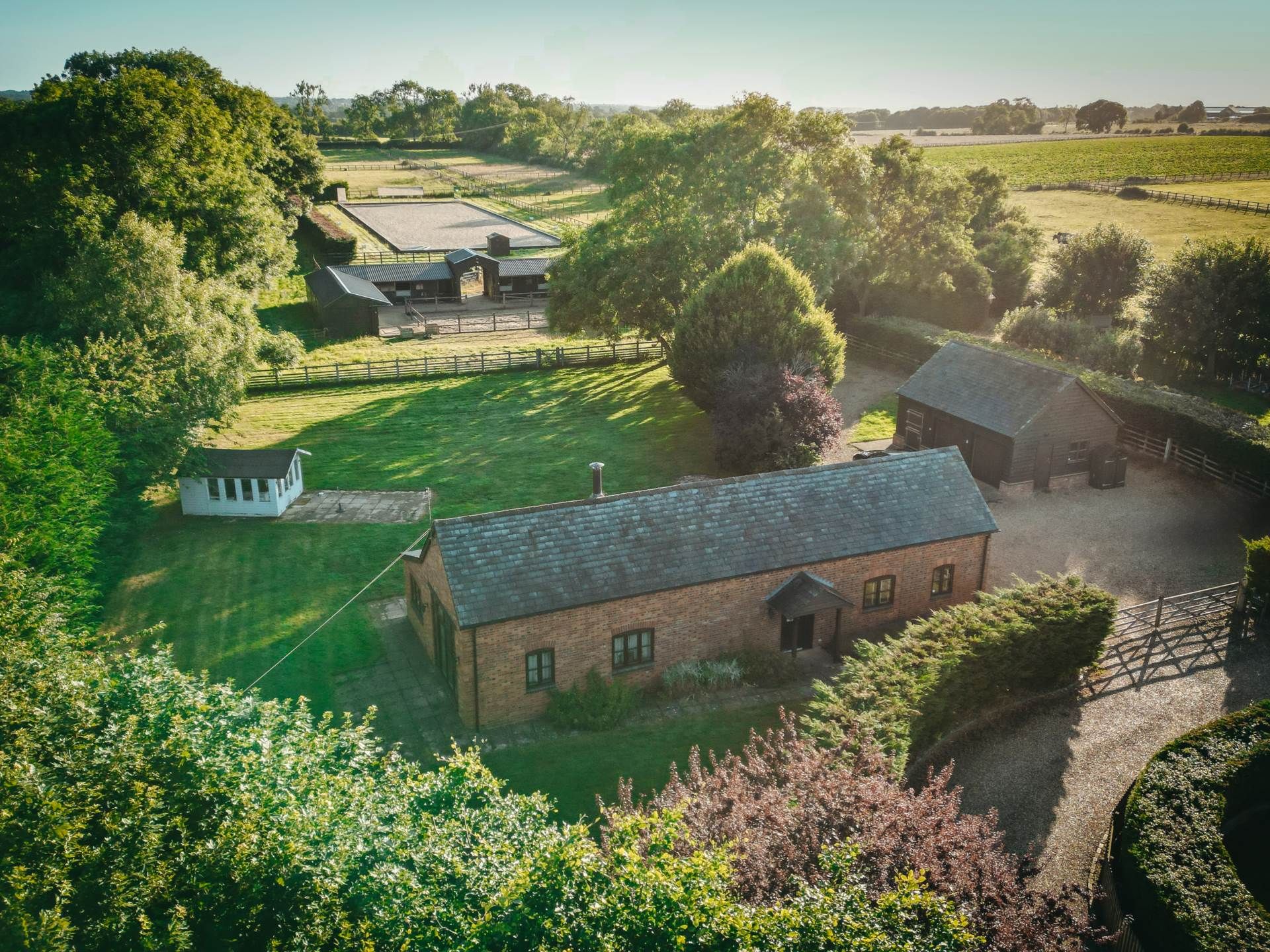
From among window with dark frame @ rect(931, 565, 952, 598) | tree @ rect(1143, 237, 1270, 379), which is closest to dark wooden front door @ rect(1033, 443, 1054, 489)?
window with dark frame @ rect(931, 565, 952, 598)

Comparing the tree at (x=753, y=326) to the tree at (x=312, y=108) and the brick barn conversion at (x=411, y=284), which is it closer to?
the brick barn conversion at (x=411, y=284)

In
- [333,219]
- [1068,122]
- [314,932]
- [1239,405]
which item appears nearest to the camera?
[314,932]

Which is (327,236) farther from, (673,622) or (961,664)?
(961,664)

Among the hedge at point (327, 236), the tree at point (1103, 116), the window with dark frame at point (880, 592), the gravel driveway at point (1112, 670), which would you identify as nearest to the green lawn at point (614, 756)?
the window with dark frame at point (880, 592)

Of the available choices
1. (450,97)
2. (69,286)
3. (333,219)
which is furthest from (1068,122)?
(69,286)

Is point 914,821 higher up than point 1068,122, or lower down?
lower down

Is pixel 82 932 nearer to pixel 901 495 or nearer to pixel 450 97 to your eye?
pixel 901 495
